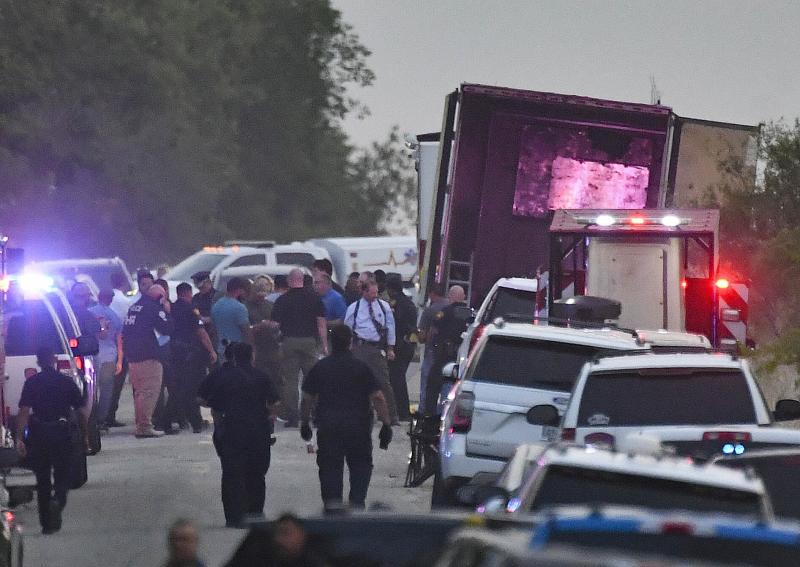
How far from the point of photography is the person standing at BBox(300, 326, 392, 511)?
1598cm

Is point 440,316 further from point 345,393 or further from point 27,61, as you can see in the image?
point 27,61

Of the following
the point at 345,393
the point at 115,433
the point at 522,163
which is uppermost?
the point at 522,163

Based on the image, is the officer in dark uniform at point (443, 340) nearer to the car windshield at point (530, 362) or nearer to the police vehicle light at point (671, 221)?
the police vehicle light at point (671, 221)

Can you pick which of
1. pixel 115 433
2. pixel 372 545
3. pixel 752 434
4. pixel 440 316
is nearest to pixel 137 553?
pixel 752 434

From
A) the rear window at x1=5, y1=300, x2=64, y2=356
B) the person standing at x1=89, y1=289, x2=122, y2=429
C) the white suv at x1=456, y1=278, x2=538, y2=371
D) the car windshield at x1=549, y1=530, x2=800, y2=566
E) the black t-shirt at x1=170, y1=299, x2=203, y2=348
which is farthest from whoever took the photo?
the person standing at x1=89, y1=289, x2=122, y2=429

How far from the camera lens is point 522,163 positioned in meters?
26.2

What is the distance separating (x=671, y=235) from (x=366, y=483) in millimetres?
6627

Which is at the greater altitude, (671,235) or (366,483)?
(671,235)

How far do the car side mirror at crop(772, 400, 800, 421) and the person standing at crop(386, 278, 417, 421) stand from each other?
11.0 metres

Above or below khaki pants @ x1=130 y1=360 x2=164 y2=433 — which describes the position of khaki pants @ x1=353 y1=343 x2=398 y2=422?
above

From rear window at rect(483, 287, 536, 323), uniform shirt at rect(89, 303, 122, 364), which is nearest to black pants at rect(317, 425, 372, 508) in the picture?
rear window at rect(483, 287, 536, 323)

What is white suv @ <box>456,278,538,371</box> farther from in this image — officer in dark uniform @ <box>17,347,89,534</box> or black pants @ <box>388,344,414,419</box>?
officer in dark uniform @ <box>17,347,89,534</box>

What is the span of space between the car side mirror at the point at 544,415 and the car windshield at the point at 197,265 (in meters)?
30.6

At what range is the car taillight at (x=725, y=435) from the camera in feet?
42.9
